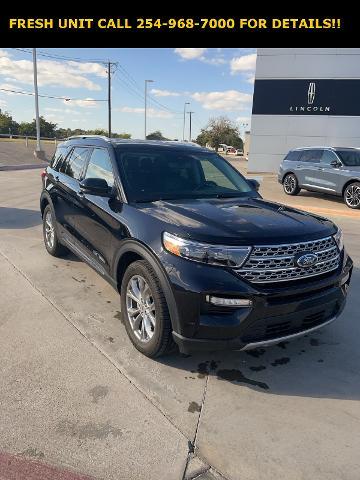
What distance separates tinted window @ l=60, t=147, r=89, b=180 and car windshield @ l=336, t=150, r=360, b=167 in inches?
350

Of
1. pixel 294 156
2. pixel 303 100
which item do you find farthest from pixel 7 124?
pixel 294 156

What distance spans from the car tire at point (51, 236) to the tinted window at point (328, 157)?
903 centimetres

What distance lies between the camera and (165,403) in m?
2.70

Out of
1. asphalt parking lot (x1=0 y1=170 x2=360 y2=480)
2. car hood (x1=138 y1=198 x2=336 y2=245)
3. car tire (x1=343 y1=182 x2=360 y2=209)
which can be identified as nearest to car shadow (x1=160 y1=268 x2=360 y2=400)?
asphalt parking lot (x1=0 y1=170 x2=360 y2=480)

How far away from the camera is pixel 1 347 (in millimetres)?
3336

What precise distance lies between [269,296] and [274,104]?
2143 centimetres

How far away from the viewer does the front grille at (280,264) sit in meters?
2.72

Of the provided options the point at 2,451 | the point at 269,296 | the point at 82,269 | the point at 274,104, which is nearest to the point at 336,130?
the point at 274,104

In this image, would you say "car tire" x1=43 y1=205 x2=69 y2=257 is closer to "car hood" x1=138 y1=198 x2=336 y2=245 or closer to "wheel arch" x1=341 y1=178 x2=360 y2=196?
"car hood" x1=138 y1=198 x2=336 y2=245

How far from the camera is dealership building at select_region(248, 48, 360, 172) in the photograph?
20.8 m

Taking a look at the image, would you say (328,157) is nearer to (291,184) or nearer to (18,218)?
(291,184)

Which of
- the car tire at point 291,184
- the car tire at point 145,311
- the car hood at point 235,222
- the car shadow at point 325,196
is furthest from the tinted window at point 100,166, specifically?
the car tire at point 291,184

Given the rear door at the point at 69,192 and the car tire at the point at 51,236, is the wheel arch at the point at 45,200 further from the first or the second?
the rear door at the point at 69,192

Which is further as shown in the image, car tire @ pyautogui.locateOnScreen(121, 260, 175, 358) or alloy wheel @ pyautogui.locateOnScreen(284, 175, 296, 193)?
alloy wheel @ pyautogui.locateOnScreen(284, 175, 296, 193)
